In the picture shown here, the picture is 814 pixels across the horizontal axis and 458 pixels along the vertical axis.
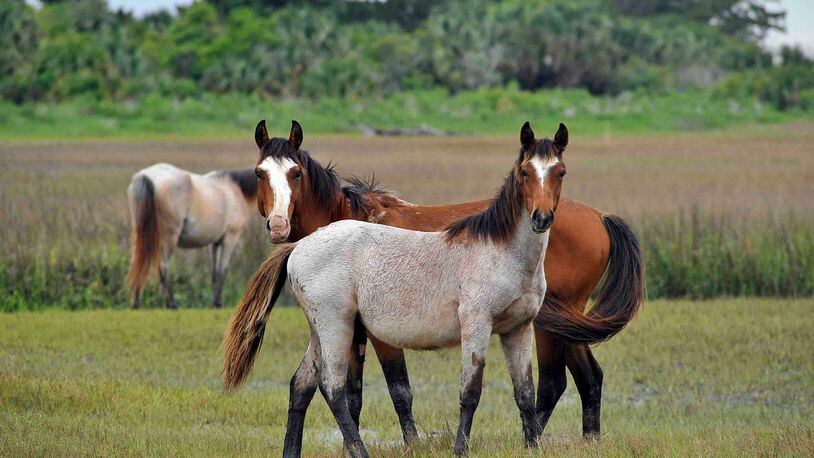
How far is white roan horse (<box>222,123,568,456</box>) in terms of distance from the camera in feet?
20.9

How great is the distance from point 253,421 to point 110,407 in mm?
1033

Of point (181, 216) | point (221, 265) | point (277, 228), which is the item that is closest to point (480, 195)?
point (221, 265)

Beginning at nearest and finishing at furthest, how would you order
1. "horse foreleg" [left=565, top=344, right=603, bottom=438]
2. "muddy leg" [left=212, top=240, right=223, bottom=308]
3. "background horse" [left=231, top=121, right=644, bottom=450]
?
"background horse" [left=231, top=121, right=644, bottom=450]
"horse foreleg" [left=565, top=344, right=603, bottom=438]
"muddy leg" [left=212, top=240, right=223, bottom=308]

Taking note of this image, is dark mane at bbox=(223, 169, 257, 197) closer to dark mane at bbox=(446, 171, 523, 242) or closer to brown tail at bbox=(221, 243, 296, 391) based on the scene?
brown tail at bbox=(221, 243, 296, 391)

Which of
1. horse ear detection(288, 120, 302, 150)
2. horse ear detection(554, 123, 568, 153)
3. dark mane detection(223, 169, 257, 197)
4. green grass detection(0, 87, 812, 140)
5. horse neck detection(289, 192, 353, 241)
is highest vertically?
horse ear detection(554, 123, 568, 153)

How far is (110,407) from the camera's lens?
8555 millimetres

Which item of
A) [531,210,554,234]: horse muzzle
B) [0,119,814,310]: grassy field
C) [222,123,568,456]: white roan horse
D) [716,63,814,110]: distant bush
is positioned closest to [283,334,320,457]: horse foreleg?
[222,123,568,456]: white roan horse

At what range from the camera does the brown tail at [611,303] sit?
24.3ft

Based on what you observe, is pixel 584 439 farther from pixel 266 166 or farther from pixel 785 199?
pixel 785 199

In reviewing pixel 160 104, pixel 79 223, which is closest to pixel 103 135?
pixel 160 104

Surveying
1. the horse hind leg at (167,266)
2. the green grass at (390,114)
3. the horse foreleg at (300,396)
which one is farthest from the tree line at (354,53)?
the horse foreleg at (300,396)

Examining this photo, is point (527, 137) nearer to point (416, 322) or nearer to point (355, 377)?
point (416, 322)

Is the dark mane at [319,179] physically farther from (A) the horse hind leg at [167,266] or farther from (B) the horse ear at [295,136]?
(A) the horse hind leg at [167,266]

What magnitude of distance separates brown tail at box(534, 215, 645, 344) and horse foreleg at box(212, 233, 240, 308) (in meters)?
7.13
